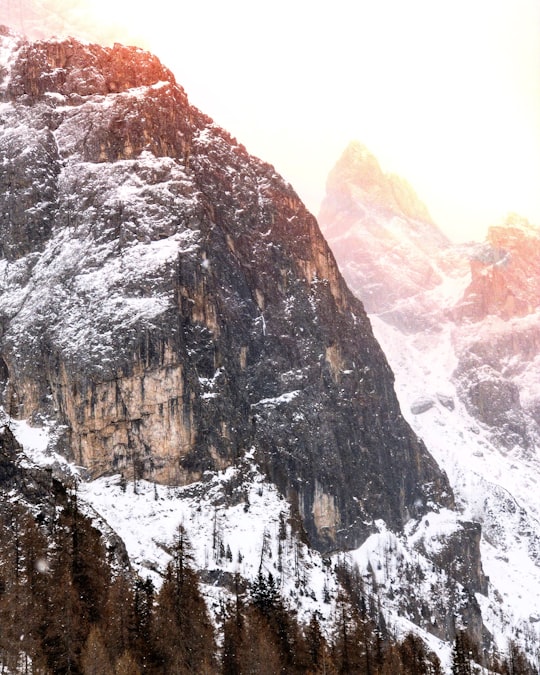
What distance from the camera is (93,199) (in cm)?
19500

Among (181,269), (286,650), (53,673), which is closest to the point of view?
(53,673)

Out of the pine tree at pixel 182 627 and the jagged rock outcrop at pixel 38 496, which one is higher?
the jagged rock outcrop at pixel 38 496

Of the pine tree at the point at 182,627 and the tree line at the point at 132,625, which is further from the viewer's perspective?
the pine tree at the point at 182,627

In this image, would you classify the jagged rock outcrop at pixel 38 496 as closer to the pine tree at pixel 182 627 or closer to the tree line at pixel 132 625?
the tree line at pixel 132 625

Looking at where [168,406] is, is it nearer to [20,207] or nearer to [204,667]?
[20,207]

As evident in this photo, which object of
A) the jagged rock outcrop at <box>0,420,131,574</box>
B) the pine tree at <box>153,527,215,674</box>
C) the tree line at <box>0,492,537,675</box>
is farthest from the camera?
the jagged rock outcrop at <box>0,420,131,574</box>

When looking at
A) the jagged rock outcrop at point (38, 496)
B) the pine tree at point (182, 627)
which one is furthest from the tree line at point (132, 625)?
the jagged rock outcrop at point (38, 496)

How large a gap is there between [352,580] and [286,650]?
74.4m

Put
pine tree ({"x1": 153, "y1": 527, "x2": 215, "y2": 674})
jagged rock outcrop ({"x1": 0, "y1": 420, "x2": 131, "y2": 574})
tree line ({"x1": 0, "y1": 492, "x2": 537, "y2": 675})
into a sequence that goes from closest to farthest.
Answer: tree line ({"x1": 0, "y1": 492, "x2": 537, "y2": 675}) → pine tree ({"x1": 153, "y1": 527, "x2": 215, "y2": 674}) → jagged rock outcrop ({"x1": 0, "y1": 420, "x2": 131, "y2": 574})

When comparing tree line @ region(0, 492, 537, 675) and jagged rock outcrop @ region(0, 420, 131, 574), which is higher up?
jagged rock outcrop @ region(0, 420, 131, 574)

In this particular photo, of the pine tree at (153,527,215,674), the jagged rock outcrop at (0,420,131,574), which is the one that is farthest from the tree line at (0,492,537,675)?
the jagged rock outcrop at (0,420,131,574)

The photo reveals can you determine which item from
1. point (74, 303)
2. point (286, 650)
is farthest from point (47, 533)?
point (74, 303)

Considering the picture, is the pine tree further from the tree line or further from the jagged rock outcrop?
the jagged rock outcrop

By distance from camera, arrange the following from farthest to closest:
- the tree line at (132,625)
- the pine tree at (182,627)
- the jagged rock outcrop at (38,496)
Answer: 1. the jagged rock outcrop at (38,496)
2. the pine tree at (182,627)
3. the tree line at (132,625)
